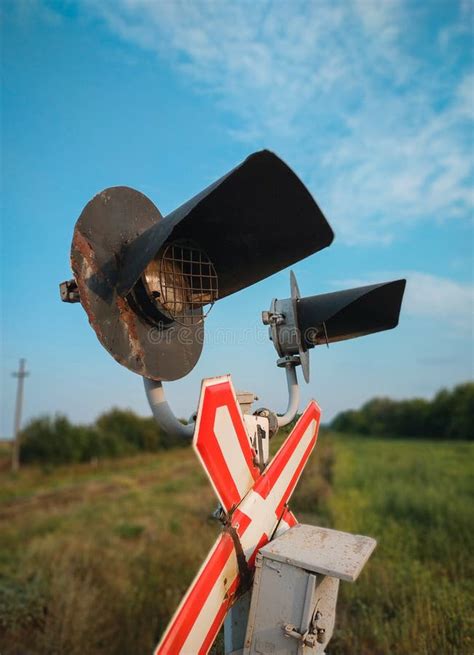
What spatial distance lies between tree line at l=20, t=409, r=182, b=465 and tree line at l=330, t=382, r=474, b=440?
31.8m

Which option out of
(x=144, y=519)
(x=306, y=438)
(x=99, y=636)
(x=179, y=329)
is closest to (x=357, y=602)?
(x=99, y=636)

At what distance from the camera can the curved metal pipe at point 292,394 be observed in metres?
2.22

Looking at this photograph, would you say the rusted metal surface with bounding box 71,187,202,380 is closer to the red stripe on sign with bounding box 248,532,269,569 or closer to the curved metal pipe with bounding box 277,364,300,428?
the curved metal pipe with bounding box 277,364,300,428

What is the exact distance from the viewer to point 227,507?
1587mm

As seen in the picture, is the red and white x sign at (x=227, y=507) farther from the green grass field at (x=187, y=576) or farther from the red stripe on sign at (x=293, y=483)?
the green grass field at (x=187, y=576)

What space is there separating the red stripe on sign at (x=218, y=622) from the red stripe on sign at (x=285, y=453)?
34cm

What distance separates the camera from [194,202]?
157cm

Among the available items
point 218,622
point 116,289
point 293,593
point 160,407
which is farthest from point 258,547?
point 116,289

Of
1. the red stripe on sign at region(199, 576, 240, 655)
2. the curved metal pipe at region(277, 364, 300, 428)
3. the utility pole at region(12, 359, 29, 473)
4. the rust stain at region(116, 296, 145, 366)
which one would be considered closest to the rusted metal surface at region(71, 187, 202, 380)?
the rust stain at region(116, 296, 145, 366)

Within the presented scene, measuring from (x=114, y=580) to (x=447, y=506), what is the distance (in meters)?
5.88

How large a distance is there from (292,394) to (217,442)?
825 mm

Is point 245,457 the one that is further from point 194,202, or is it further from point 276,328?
point 194,202

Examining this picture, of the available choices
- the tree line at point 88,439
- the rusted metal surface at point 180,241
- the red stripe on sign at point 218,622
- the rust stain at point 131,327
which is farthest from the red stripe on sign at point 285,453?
the tree line at point 88,439

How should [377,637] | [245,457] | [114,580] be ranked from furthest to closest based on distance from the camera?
[114,580], [377,637], [245,457]
